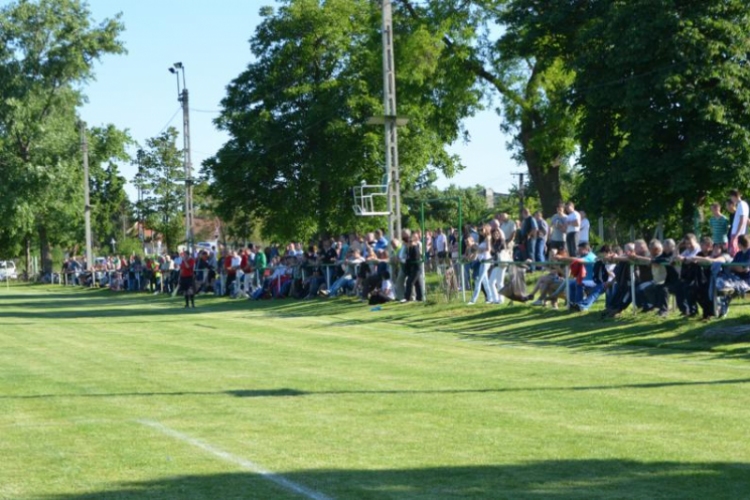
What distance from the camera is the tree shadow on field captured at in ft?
24.8

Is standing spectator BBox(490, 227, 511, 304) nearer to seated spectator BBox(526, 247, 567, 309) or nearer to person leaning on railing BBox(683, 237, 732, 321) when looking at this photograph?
seated spectator BBox(526, 247, 567, 309)

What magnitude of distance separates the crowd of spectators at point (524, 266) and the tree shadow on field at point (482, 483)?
1111 centimetres

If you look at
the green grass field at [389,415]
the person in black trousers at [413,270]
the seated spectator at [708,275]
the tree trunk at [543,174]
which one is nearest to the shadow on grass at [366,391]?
the green grass field at [389,415]

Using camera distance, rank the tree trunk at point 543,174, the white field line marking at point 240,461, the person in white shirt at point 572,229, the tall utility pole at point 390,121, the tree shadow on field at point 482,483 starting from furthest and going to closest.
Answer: the tree trunk at point 543,174 < the tall utility pole at point 390,121 < the person in white shirt at point 572,229 < the white field line marking at point 240,461 < the tree shadow on field at point 482,483

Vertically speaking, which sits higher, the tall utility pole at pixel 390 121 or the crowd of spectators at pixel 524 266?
the tall utility pole at pixel 390 121

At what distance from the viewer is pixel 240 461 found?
8.93 m

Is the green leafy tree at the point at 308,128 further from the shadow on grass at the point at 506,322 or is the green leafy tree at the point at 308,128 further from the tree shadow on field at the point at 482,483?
the tree shadow on field at the point at 482,483

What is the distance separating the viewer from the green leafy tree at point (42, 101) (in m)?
74.1

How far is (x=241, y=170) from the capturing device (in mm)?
57344

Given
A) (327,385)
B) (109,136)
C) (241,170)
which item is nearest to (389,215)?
(327,385)

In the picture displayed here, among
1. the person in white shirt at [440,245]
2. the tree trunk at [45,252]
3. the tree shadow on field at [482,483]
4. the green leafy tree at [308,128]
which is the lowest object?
the tree shadow on field at [482,483]

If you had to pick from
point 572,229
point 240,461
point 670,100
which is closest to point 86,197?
point 670,100

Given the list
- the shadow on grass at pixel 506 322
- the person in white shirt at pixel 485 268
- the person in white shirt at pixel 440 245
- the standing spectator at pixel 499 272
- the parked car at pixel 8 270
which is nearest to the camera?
the shadow on grass at pixel 506 322

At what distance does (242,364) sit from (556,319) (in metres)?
7.46
